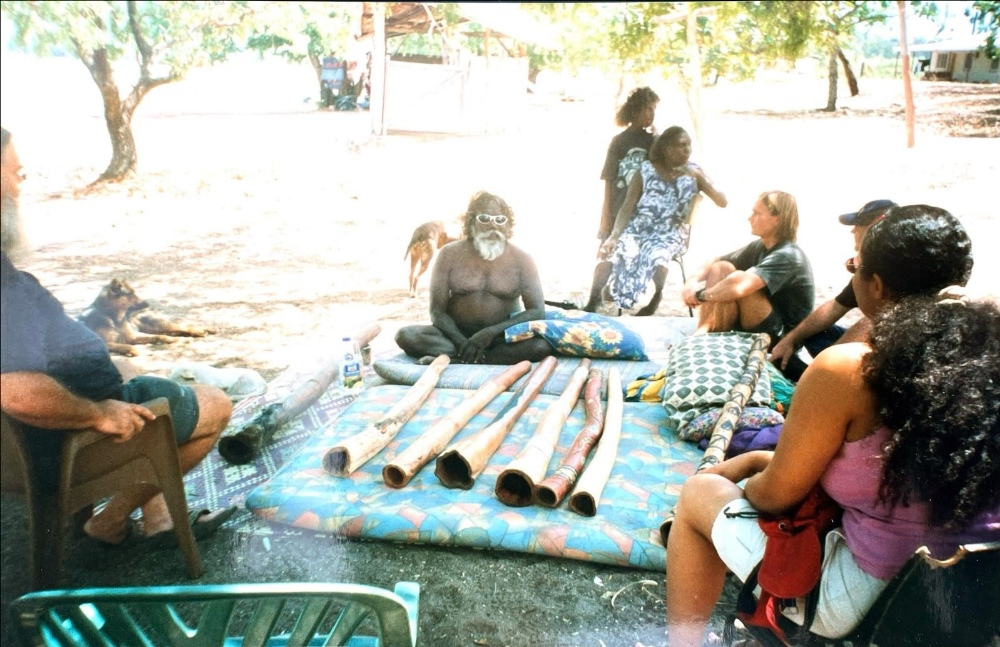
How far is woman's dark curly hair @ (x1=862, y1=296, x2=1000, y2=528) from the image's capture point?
1456 mm

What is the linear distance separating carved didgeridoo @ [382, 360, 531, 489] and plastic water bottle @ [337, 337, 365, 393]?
627 millimetres

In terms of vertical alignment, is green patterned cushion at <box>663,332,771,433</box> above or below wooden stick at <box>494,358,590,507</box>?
above

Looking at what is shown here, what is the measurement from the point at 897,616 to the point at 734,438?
1277mm

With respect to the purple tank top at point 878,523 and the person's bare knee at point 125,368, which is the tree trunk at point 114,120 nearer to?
the person's bare knee at point 125,368

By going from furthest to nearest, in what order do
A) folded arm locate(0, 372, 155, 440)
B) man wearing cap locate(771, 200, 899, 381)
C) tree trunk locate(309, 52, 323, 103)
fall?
man wearing cap locate(771, 200, 899, 381), tree trunk locate(309, 52, 323, 103), folded arm locate(0, 372, 155, 440)

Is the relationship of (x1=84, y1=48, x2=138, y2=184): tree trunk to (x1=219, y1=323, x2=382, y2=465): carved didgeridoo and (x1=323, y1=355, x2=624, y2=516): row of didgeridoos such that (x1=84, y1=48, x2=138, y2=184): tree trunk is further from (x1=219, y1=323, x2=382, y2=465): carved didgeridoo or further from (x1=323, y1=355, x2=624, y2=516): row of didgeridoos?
(x1=323, y1=355, x2=624, y2=516): row of didgeridoos

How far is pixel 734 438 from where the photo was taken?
279cm

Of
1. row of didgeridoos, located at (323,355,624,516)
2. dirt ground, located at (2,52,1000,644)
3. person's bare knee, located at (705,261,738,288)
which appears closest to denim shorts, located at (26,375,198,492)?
dirt ground, located at (2,52,1000,644)

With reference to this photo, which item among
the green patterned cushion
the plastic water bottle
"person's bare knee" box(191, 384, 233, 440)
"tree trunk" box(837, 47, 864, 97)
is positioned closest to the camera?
"person's bare knee" box(191, 384, 233, 440)

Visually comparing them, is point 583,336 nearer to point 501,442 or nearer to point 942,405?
point 501,442

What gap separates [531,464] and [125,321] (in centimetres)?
143

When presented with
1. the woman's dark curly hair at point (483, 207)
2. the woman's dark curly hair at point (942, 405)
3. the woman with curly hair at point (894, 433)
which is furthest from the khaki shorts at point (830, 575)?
the woman's dark curly hair at point (483, 207)

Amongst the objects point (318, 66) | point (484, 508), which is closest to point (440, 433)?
point (484, 508)

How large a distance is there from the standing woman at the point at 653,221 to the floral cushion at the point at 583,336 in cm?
43
